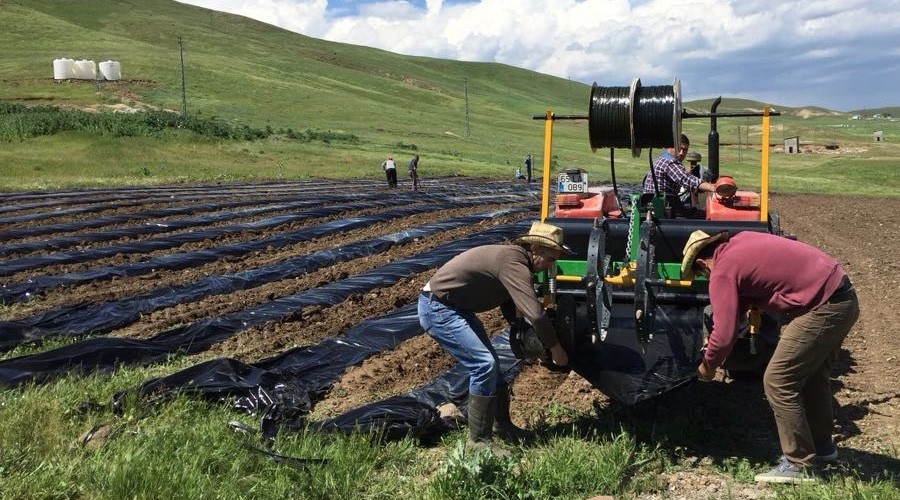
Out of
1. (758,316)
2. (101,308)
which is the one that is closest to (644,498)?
(758,316)

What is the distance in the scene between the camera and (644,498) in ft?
14.5

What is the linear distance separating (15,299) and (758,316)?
8.95 meters

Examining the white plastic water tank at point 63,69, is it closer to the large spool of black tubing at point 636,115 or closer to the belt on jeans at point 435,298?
the large spool of black tubing at point 636,115

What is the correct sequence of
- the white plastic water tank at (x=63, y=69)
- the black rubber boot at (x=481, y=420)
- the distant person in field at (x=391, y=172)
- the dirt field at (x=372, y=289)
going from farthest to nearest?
the white plastic water tank at (x=63, y=69) → the distant person in field at (x=391, y=172) → the dirt field at (x=372, y=289) → the black rubber boot at (x=481, y=420)

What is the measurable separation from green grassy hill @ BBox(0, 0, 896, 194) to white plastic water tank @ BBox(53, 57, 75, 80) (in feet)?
3.57

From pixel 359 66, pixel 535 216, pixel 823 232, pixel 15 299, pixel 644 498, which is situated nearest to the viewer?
pixel 644 498

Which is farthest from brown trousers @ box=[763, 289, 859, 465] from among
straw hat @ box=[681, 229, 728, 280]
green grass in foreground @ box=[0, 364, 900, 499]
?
straw hat @ box=[681, 229, 728, 280]

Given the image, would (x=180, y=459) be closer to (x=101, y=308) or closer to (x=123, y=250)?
(x=101, y=308)

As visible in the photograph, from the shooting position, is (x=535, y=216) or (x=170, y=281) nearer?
(x=170, y=281)

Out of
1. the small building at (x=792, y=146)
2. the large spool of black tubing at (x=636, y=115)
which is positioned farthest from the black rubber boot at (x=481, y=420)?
the small building at (x=792, y=146)

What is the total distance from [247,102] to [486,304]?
59.7m

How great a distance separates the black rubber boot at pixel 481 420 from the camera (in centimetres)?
508

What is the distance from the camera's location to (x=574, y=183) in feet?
23.4

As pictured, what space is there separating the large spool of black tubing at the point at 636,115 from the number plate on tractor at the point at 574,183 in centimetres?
103
